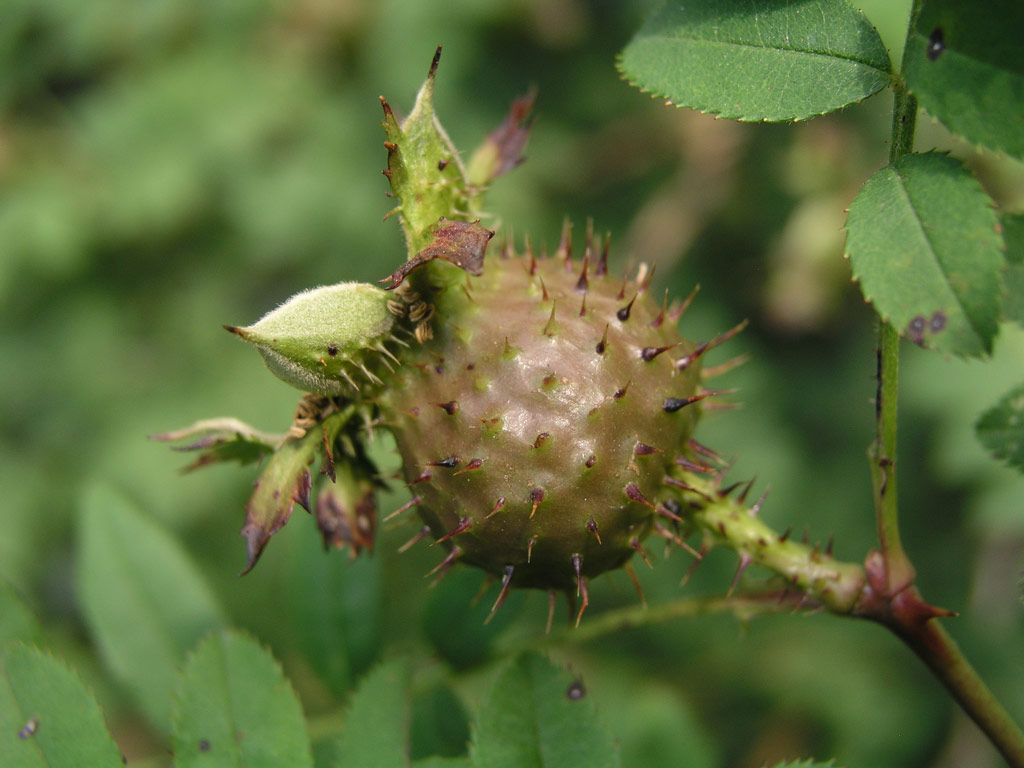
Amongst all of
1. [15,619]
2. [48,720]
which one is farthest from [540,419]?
[15,619]

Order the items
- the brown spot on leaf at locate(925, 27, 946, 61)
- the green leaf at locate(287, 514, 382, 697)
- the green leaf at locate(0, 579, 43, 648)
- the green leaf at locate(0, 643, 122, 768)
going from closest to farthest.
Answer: the brown spot on leaf at locate(925, 27, 946, 61) < the green leaf at locate(0, 643, 122, 768) < the green leaf at locate(0, 579, 43, 648) < the green leaf at locate(287, 514, 382, 697)

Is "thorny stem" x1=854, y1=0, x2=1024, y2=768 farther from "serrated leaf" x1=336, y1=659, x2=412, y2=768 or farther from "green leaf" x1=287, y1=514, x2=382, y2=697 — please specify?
"green leaf" x1=287, y1=514, x2=382, y2=697

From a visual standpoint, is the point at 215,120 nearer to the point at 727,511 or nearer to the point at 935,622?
the point at 727,511

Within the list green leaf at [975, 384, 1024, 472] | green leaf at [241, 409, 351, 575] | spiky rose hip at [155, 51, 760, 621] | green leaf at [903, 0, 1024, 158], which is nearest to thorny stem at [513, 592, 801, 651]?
spiky rose hip at [155, 51, 760, 621]

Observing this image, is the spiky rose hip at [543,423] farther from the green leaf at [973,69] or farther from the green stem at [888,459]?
the green leaf at [973,69]

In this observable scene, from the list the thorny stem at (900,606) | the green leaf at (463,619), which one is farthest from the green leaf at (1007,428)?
the green leaf at (463,619)

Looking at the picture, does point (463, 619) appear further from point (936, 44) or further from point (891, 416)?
point (936, 44)
